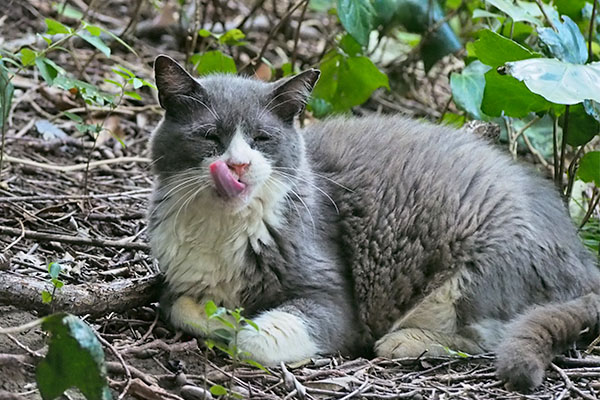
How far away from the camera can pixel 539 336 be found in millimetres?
3305

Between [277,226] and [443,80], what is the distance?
4.39 metres

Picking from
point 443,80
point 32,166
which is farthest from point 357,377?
point 443,80

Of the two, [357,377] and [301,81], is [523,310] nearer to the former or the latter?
[357,377]

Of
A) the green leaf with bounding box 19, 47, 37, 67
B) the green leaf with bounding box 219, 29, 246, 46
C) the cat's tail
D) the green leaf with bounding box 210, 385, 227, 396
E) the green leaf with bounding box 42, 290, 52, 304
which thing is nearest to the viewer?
the green leaf with bounding box 210, 385, 227, 396

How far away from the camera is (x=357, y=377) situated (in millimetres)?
3258

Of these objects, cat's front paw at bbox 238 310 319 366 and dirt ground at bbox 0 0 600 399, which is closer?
dirt ground at bbox 0 0 600 399

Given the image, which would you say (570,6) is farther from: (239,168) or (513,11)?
(239,168)

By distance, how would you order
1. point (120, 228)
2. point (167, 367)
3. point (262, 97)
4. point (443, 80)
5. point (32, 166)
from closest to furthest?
point (167, 367)
point (262, 97)
point (120, 228)
point (32, 166)
point (443, 80)

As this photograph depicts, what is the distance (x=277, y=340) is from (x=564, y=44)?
192cm

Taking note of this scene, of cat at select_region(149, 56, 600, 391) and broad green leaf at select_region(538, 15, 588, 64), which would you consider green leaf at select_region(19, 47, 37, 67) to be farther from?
broad green leaf at select_region(538, 15, 588, 64)

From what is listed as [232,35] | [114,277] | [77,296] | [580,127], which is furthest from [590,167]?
[77,296]

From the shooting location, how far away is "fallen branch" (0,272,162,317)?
3.06 m

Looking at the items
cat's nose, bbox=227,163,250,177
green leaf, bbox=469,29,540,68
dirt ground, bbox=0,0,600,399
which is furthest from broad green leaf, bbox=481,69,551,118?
cat's nose, bbox=227,163,250,177

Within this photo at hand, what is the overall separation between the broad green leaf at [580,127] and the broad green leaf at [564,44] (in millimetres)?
382
